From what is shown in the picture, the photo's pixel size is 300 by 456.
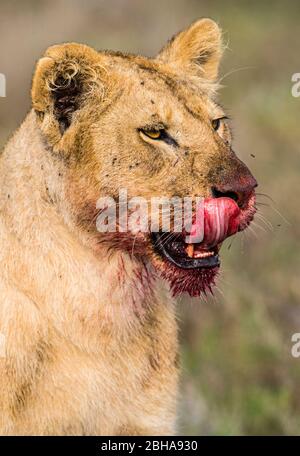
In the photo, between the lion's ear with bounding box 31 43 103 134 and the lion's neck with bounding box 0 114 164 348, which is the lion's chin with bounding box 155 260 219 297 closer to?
the lion's neck with bounding box 0 114 164 348

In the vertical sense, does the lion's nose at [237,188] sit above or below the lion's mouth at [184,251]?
above

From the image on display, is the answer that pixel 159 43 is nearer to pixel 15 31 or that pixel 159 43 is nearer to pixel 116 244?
pixel 15 31

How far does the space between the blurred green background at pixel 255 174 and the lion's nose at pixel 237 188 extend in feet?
1.06

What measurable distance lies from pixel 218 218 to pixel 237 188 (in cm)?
11

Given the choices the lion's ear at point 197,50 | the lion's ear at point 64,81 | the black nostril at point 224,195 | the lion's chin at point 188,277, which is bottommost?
the lion's chin at point 188,277

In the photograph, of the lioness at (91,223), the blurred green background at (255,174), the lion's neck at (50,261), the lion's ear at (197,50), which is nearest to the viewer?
the lioness at (91,223)

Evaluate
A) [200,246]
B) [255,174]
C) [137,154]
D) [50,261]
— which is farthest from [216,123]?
[255,174]

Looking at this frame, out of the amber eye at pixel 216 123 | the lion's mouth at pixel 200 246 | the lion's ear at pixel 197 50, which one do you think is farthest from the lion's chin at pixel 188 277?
the lion's ear at pixel 197 50

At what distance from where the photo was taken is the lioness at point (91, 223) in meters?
4.18

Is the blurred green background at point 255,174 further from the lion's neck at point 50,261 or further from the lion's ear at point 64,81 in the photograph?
the lion's ear at point 64,81

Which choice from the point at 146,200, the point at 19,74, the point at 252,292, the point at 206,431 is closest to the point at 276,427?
the point at 206,431

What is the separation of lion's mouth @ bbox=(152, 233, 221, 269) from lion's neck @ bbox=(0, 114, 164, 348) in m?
0.20

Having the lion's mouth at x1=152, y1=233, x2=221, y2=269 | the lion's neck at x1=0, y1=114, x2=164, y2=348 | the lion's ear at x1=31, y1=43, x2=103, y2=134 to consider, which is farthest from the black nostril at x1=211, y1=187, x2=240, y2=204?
the lion's ear at x1=31, y1=43, x2=103, y2=134

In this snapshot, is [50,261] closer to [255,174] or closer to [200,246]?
[200,246]
